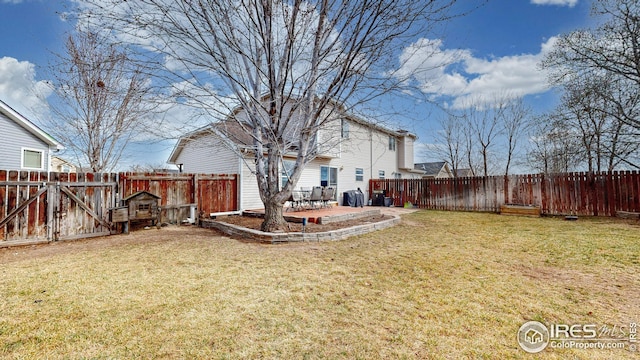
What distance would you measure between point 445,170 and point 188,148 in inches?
1099

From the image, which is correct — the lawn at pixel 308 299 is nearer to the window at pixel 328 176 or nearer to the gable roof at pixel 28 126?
the window at pixel 328 176

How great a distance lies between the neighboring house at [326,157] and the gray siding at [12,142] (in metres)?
5.73

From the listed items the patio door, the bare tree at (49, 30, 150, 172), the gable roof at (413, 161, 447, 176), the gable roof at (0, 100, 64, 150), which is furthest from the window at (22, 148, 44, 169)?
the gable roof at (413, 161, 447, 176)

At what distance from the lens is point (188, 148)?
1413 cm

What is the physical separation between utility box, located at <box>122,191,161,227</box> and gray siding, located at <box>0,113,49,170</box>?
25.0ft

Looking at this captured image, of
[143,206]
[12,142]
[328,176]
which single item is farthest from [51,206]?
[328,176]

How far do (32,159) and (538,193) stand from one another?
22.4 m

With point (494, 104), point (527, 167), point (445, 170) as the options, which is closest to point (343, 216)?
point (494, 104)

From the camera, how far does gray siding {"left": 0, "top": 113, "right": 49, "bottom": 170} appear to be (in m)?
10.5

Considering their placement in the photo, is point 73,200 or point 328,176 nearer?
point 73,200

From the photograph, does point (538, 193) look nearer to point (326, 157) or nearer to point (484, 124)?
point (326, 157)

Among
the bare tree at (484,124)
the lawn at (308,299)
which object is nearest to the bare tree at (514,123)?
the bare tree at (484,124)

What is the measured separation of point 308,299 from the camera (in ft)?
9.91

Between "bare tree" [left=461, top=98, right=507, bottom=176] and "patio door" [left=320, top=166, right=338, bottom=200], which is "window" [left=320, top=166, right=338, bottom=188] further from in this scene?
"bare tree" [left=461, top=98, right=507, bottom=176]
